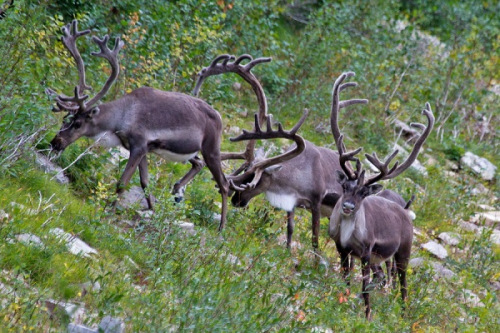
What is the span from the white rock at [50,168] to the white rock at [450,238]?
713 centimetres

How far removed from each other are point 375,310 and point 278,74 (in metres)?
8.95

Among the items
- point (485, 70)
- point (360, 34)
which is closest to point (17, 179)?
point (360, 34)

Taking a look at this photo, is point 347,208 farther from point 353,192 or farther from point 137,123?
point 137,123

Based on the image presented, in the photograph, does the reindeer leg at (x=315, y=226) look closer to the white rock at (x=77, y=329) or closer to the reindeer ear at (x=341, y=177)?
the reindeer ear at (x=341, y=177)

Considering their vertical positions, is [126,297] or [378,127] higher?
[126,297]

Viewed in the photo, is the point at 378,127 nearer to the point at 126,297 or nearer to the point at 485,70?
the point at 485,70

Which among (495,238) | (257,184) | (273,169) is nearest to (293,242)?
(257,184)

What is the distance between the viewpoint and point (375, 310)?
8547mm

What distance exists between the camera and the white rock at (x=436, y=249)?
1242cm

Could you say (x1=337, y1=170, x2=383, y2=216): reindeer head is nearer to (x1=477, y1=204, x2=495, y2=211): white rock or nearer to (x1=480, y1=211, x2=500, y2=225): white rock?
(x1=480, y1=211, x2=500, y2=225): white rock

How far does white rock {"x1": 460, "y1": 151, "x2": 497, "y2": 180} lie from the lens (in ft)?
57.4

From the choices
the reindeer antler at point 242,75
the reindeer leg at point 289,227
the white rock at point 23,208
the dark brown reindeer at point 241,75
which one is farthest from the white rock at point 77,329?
the reindeer antler at point 242,75

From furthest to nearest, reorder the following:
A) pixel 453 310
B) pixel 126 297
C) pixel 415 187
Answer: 1. pixel 415 187
2. pixel 453 310
3. pixel 126 297

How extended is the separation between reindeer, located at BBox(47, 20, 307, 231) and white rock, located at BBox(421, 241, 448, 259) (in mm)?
3846
